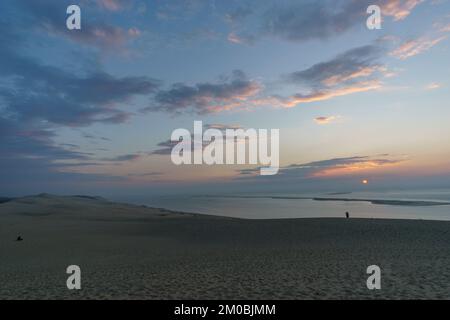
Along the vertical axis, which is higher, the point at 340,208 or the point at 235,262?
the point at 235,262

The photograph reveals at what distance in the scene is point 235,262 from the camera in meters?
15.3

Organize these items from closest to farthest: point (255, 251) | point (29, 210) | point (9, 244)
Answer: point (255, 251) < point (9, 244) < point (29, 210)

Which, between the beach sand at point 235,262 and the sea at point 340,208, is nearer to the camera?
the beach sand at point 235,262

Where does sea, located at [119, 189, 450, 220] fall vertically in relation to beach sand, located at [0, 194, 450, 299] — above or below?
below

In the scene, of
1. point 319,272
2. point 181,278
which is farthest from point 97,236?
point 319,272

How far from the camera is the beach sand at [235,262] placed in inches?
423

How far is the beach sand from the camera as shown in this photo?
10.7 metres

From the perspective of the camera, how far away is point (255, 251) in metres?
18.3

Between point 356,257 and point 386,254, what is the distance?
1.82 metres

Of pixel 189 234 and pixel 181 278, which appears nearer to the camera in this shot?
pixel 181 278

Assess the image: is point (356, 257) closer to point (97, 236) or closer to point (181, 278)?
point (181, 278)

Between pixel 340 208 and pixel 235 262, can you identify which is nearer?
pixel 235 262

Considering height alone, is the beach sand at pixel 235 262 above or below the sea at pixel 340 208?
above

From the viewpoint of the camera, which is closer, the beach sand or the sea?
the beach sand
